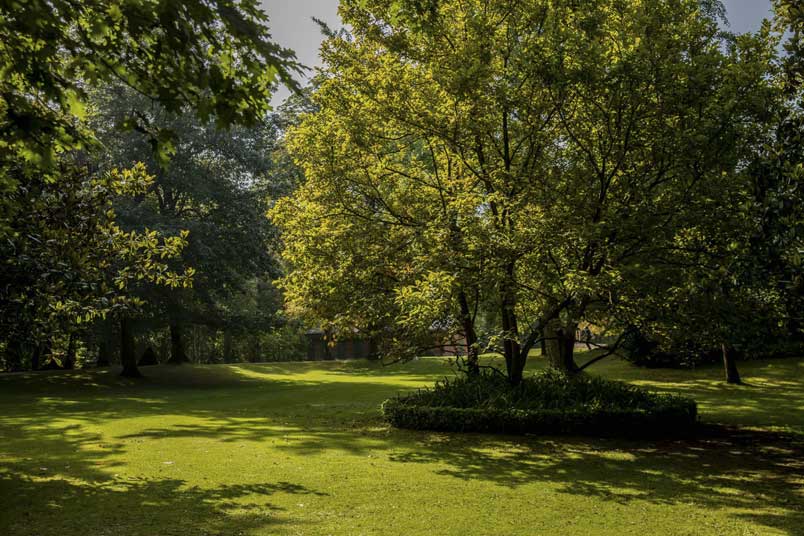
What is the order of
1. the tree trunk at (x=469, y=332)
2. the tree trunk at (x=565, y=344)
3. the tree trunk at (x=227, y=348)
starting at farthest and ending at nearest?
the tree trunk at (x=227, y=348) < the tree trunk at (x=469, y=332) < the tree trunk at (x=565, y=344)

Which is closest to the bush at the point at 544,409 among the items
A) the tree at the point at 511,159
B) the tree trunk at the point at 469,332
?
the tree trunk at the point at 469,332

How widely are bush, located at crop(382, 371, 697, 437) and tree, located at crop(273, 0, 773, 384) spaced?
0.93 metres

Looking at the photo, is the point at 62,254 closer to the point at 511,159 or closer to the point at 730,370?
the point at 511,159

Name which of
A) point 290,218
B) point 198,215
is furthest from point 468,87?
point 198,215

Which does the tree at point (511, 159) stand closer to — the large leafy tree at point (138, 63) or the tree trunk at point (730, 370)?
the large leafy tree at point (138, 63)

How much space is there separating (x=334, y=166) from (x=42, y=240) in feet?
27.0

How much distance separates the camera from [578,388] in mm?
15406

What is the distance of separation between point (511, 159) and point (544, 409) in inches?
244

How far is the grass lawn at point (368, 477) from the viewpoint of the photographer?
7.84 meters

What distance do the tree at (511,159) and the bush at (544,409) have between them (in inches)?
36.4

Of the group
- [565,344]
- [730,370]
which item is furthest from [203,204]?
[730,370]

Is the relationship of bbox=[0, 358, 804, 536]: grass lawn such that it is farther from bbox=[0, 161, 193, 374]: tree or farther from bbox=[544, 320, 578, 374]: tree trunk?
bbox=[544, 320, 578, 374]: tree trunk

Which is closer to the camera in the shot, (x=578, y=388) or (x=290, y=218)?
(x=578, y=388)

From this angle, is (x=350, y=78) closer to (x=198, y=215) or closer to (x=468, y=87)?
(x=468, y=87)
